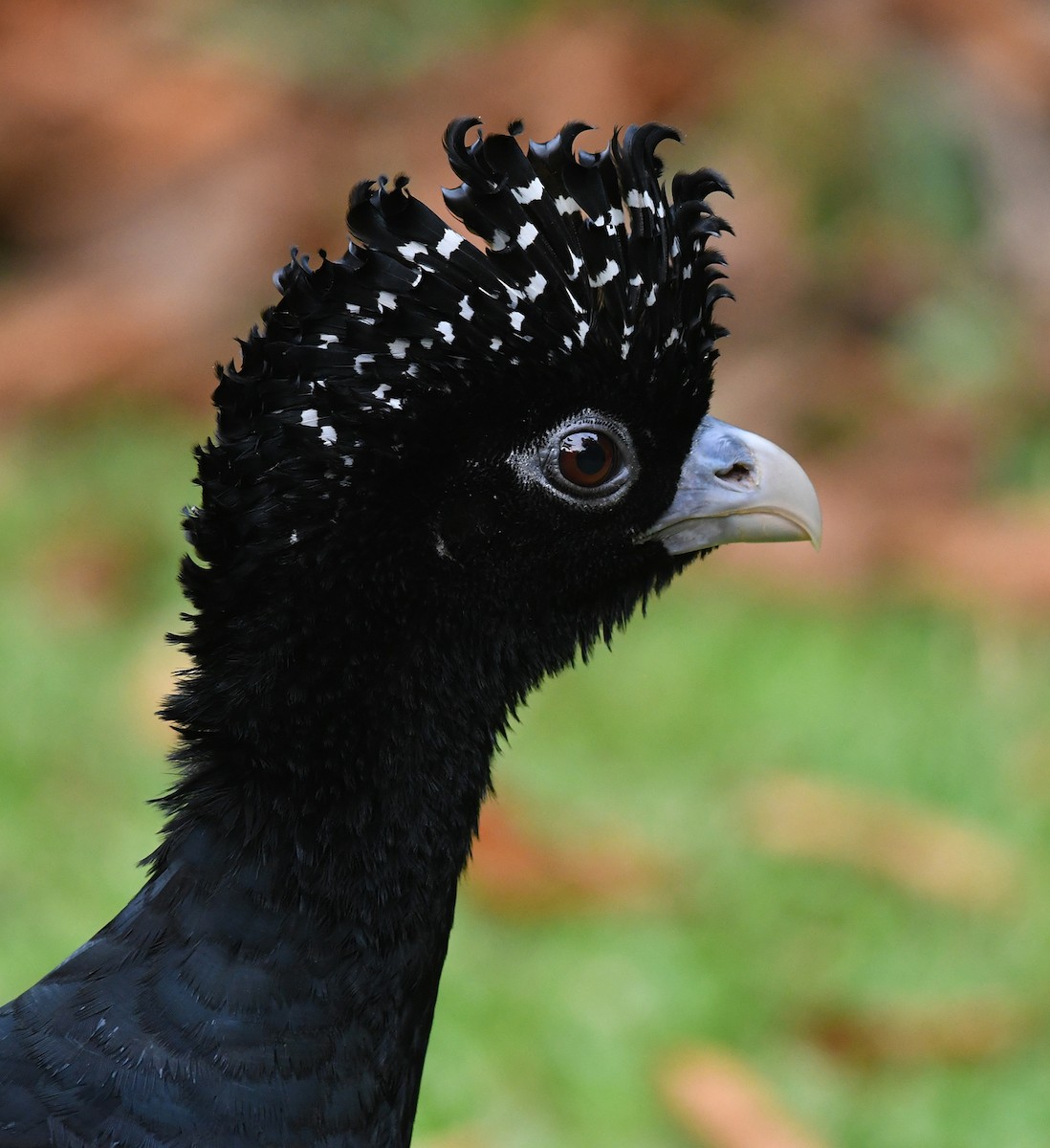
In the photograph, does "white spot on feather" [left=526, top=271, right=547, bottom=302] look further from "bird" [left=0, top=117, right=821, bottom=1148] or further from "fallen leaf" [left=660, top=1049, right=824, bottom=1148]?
"fallen leaf" [left=660, top=1049, right=824, bottom=1148]

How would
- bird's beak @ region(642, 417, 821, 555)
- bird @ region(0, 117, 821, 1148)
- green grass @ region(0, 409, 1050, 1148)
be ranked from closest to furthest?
bird @ region(0, 117, 821, 1148) < bird's beak @ region(642, 417, 821, 555) < green grass @ region(0, 409, 1050, 1148)

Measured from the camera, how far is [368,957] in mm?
2668

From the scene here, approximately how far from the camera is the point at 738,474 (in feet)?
9.98

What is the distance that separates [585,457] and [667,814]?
9.69ft

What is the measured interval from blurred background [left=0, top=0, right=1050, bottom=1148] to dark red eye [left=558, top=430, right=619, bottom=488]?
204 cm

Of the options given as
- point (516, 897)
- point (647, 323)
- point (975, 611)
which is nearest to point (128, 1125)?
point (647, 323)

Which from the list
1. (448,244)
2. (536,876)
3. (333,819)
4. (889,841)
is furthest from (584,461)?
(889,841)

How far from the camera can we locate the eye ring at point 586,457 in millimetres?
2799

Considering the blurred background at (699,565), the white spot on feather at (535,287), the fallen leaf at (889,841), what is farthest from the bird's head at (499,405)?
the fallen leaf at (889,841)

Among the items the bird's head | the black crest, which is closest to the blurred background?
the bird's head

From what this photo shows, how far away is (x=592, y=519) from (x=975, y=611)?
13.6 feet

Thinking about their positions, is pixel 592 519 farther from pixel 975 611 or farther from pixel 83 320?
pixel 83 320

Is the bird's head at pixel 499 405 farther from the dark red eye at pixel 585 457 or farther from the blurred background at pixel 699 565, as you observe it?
the blurred background at pixel 699 565

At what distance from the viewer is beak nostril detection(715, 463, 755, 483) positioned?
3.03m
